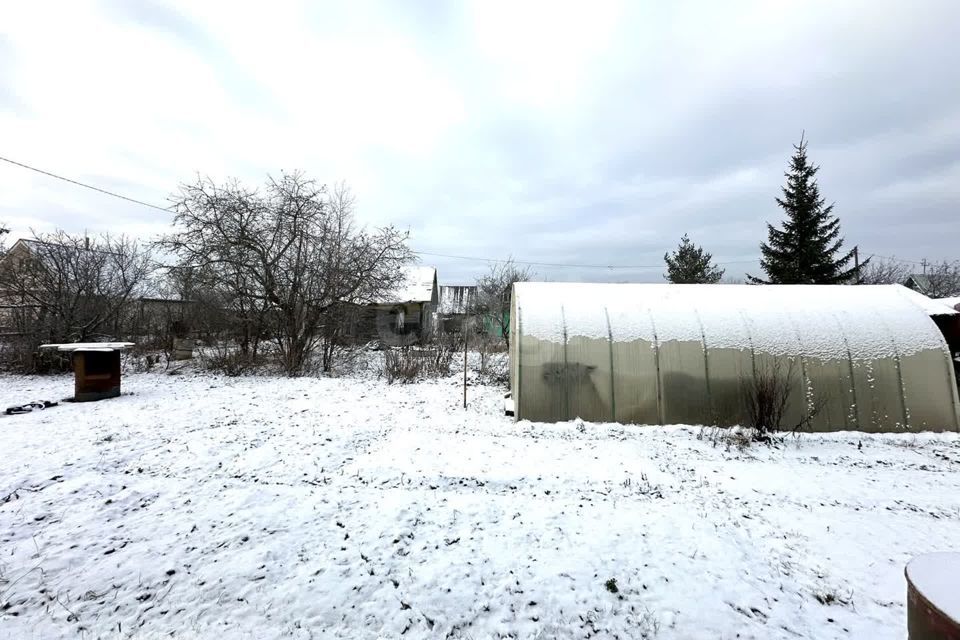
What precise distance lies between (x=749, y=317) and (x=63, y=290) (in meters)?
21.0

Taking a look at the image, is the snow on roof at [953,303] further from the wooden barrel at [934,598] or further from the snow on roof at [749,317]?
the wooden barrel at [934,598]

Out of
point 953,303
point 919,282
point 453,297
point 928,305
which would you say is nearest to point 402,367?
Answer: point 928,305

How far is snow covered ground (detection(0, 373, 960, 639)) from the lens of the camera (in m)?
2.86

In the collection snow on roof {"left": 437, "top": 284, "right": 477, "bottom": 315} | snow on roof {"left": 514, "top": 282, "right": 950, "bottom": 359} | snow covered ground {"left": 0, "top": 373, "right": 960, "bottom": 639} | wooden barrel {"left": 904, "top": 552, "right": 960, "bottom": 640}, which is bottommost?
snow covered ground {"left": 0, "top": 373, "right": 960, "bottom": 639}

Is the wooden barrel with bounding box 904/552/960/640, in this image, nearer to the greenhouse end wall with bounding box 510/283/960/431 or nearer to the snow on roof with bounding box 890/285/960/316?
the greenhouse end wall with bounding box 510/283/960/431

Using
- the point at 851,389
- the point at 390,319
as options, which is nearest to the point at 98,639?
the point at 851,389

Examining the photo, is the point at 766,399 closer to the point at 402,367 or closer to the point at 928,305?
the point at 928,305

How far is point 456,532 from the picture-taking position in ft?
13.1

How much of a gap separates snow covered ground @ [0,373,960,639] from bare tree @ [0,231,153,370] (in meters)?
8.49

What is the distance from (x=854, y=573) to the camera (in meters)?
3.36

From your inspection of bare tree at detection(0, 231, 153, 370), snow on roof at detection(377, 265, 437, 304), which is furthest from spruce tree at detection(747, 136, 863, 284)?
bare tree at detection(0, 231, 153, 370)

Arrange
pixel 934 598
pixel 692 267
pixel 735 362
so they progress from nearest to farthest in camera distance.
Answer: pixel 934 598 < pixel 735 362 < pixel 692 267

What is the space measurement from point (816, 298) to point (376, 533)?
10333 mm

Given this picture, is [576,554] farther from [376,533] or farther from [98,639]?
[98,639]
